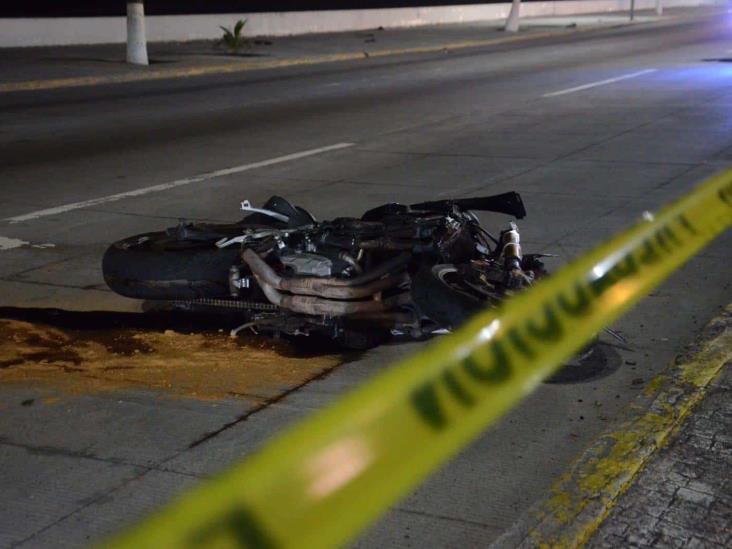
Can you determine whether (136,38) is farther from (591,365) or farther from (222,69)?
(591,365)

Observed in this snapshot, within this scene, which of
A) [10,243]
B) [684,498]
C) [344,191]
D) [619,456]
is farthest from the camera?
[344,191]

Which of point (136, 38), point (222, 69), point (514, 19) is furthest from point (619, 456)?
point (514, 19)

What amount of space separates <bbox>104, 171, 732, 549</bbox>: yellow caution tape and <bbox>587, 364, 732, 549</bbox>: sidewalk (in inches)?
50.4

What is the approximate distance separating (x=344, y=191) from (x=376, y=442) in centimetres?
895

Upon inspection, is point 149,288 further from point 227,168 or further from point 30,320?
point 227,168

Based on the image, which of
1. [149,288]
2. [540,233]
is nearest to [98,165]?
[540,233]

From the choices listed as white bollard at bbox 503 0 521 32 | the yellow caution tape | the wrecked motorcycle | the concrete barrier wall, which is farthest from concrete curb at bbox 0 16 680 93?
the yellow caution tape

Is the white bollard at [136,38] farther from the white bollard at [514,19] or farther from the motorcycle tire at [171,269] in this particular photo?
the motorcycle tire at [171,269]

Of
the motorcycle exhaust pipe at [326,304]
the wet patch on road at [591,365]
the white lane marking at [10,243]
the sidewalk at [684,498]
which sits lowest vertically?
the white lane marking at [10,243]

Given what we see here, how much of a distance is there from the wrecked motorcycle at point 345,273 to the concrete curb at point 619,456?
0.90 meters

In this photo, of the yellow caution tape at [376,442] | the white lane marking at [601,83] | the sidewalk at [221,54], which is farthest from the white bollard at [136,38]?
the yellow caution tape at [376,442]

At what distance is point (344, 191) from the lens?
10.8 meters

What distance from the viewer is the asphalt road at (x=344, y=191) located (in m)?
4.43

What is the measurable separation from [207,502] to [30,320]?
205 inches
